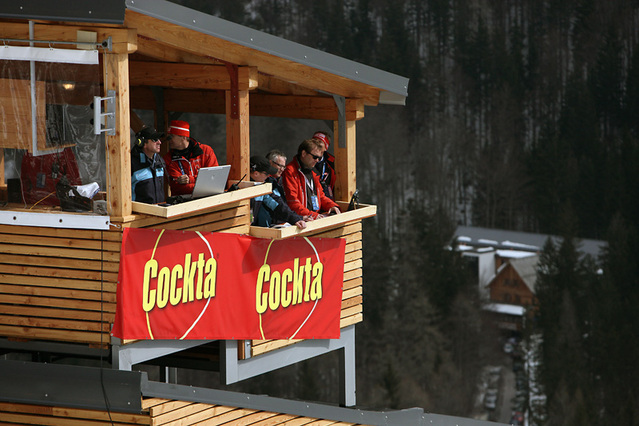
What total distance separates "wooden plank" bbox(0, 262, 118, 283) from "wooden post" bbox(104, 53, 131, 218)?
54 centimetres

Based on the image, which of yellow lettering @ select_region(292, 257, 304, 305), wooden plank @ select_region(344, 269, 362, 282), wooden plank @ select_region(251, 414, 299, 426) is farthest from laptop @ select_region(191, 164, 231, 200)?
wooden plank @ select_region(344, 269, 362, 282)

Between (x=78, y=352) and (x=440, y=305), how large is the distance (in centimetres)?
5417

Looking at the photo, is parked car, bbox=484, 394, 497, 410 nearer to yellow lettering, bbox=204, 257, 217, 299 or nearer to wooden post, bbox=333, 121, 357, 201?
wooden post, bbox=333, 121, 357, 201

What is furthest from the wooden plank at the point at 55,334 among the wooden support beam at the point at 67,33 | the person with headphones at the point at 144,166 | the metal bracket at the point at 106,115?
the wooden support beam at the point at 67,33

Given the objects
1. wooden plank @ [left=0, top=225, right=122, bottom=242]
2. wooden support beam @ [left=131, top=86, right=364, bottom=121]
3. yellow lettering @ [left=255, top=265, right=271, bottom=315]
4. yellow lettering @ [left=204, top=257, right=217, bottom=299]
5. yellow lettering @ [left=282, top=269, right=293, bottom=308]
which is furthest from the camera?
wooden support beam @ [left=131, top=86, right=364, bottom=121]

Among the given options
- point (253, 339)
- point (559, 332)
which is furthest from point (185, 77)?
point (559, 332)

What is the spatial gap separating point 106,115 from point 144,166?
2.35ft

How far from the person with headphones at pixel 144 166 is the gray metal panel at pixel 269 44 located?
1.05m

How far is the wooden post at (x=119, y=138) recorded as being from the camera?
344 inches

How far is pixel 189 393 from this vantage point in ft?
31.6

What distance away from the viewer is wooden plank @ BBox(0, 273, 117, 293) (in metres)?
8.93

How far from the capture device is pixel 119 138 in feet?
28.7

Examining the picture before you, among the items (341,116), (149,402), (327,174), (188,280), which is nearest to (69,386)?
(149,402)

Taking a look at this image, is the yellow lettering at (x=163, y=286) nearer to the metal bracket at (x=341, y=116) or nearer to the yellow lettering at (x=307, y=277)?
the yellow lettering at (x=307, y=277)
